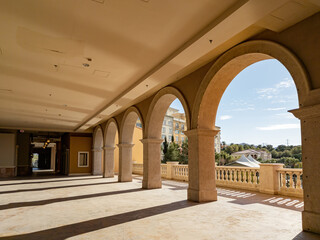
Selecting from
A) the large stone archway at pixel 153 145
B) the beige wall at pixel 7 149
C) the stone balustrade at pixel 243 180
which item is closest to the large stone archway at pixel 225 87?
the stone balustrade at pixel 243 180

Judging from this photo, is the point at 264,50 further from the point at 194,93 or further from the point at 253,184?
the point at 253,184

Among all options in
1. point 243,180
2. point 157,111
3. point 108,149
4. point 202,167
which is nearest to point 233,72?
point 202,167

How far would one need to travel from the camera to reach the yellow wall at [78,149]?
62.2 feet

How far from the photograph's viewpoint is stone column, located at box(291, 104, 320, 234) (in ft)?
13.2

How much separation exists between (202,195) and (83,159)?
14.6 meters

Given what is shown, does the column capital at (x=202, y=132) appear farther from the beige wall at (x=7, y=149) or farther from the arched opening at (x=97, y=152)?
the beige wall at (x=7, y=149)

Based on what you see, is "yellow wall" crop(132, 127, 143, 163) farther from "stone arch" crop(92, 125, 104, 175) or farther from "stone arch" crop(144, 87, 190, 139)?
"stone arch" crop(144, 87, 190, 139)

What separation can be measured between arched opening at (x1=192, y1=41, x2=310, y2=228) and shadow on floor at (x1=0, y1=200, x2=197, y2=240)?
62.3 inches

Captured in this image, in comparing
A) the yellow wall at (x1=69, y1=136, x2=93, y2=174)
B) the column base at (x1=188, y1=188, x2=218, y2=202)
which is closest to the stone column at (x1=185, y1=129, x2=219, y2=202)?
the column base at (x1=188, y1=188, x2=218, y2=202)

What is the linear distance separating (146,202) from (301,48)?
5.29 meters

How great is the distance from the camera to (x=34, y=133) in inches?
858

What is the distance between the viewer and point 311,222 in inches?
160

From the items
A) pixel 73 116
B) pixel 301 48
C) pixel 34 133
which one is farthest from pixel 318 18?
pixel 34 133

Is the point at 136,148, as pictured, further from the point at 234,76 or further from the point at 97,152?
the point at 234,76
